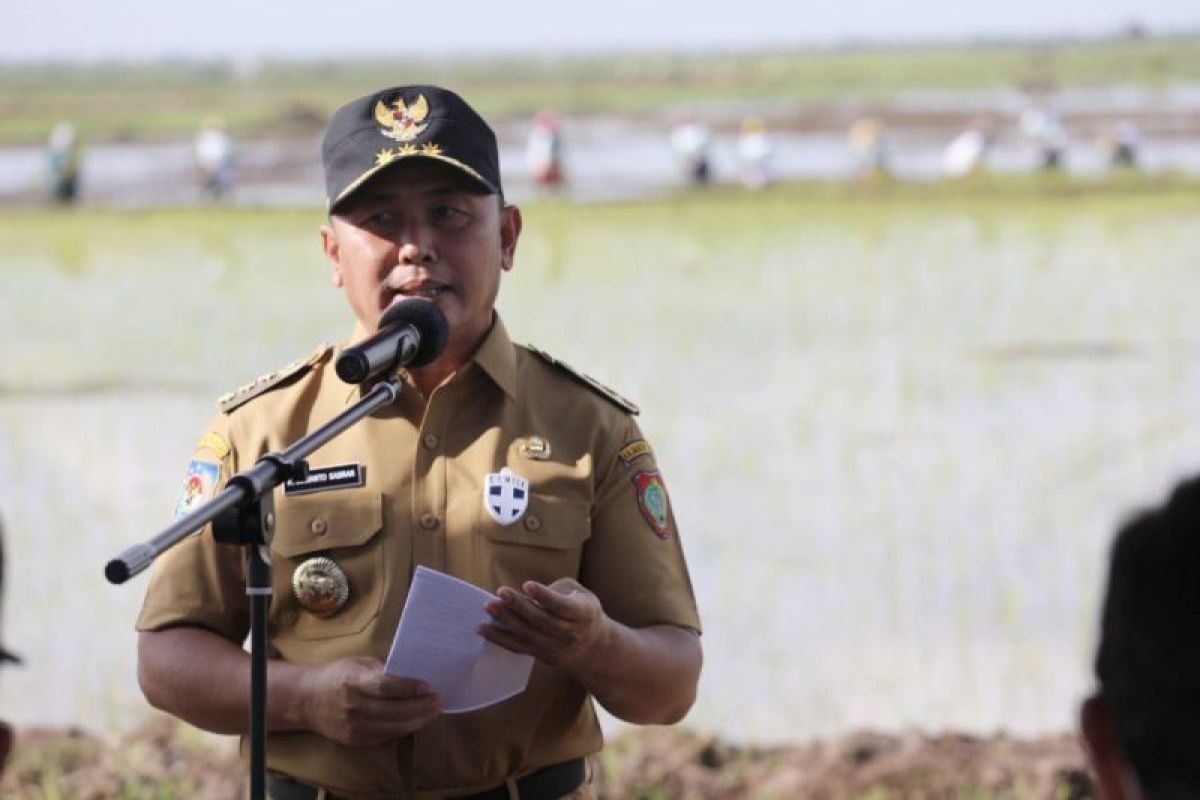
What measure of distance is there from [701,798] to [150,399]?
6.74 meters

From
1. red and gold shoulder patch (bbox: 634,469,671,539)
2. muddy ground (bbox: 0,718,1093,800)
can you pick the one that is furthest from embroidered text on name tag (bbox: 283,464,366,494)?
muddy ground (bbox: 0,718,1093,800)

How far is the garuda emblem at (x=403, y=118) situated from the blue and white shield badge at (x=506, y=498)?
1.46 ft

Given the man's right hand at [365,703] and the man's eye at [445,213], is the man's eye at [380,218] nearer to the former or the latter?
the man's eye at [445,213]

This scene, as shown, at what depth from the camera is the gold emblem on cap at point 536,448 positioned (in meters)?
2.87

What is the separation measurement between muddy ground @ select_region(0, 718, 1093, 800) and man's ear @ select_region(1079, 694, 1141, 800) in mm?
3330

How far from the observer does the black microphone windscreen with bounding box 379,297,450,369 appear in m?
2.67

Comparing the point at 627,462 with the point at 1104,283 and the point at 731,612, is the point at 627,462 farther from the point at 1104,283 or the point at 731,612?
the point at 1104,283

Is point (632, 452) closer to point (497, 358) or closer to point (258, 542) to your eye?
point (497, 358)

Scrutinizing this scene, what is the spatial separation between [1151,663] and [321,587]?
1.38 metres

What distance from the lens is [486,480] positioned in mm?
2842

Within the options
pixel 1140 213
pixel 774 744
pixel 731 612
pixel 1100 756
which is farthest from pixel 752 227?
pixel 1100 756

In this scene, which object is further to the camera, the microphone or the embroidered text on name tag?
the embroidered text on name tag

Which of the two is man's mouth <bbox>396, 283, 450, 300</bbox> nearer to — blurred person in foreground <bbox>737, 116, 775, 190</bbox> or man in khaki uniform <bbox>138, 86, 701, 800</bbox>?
man in khaki uniform <bbox>138, 86, 701, 800</bbox>

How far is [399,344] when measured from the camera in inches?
102
